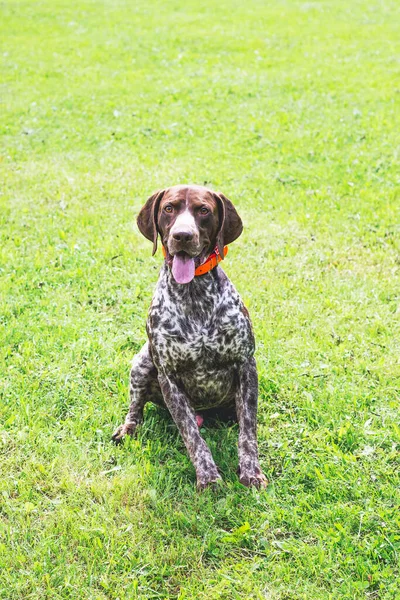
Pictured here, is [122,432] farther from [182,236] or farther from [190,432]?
[182,236]

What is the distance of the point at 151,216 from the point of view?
15.8 ft

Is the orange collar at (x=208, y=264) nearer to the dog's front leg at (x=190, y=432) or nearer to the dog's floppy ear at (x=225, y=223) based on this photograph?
the dog's floppy ear at (x=225, y=223)

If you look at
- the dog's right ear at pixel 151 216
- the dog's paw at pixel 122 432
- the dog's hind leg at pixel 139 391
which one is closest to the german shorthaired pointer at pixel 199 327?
the dog's right ear at pixel 151 216

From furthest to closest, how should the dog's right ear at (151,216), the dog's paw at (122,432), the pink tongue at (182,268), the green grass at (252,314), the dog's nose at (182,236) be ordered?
1. the dog's paw at (122,432)
2. the dog's right ear at (151,216)
3. the pink tongue at (182,268)
4. the dog's nose at (182,236)
5. the green grass at (252,314)

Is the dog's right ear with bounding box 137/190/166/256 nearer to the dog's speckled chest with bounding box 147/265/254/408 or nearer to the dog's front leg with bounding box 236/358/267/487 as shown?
the dog's speckled chest with bounding box 147/265/254/408

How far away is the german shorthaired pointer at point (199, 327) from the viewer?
4555 millimetres

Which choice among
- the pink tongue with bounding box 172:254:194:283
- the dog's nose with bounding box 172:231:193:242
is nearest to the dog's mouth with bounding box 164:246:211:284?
the pink tongue with bounding box 172:254:194:283

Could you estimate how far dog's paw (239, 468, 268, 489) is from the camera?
4484mm

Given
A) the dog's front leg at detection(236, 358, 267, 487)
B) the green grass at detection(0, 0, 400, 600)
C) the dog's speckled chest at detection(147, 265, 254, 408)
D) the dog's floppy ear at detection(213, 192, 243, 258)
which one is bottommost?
the green grass at detection(0, 0, 400, 600)

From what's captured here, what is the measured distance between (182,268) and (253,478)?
1.36 meters

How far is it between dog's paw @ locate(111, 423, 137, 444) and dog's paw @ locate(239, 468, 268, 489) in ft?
3.00

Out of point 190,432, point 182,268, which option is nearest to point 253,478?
point 190,432

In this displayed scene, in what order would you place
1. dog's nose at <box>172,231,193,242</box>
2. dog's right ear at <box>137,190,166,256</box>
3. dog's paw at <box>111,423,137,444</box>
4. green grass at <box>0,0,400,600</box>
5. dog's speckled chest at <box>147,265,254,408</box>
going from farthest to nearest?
dog's paw at <box>111,423,137,444</box> → dog's right ear at <box>137,190,166,256</box> → dog's speckled chest at <box>147,265,254,408</box> → dog's nose at <box>172,231,193,242</box> → green grass at <box>0,0,400,600</box>

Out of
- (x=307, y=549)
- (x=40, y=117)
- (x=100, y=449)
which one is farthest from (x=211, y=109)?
(x=307, y=549)
